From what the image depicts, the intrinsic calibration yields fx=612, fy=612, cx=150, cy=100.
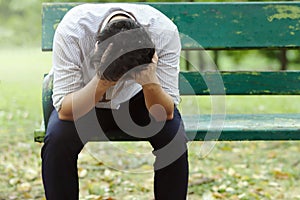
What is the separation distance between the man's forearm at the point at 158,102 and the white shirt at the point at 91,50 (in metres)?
0.10

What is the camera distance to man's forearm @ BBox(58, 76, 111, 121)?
2.47 metres

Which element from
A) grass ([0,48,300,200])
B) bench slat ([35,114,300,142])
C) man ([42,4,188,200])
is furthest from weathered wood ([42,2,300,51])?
man ([42,4,188,200])

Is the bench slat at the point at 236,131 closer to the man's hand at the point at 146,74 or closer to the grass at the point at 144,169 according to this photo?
the man's hand at the point at 146,74

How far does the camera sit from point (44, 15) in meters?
3.35

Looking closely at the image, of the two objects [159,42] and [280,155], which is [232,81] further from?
[280,155]

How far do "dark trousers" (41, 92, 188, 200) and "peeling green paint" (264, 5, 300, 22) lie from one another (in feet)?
3.53

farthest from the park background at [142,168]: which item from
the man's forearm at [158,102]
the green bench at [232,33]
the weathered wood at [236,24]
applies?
the man's forearm at [158,102]

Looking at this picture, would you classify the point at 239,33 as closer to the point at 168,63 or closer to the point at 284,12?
the point at 284,12

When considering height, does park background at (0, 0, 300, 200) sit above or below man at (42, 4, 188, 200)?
below

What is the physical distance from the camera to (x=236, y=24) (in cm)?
345

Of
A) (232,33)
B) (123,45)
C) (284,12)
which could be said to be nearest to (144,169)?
(232,33)

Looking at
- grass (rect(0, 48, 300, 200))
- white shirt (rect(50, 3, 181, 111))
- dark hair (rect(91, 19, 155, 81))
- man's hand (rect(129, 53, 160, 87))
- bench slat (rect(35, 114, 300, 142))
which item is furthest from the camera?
grass (rect(0, 48, 300, 200))

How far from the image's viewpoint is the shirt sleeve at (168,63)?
266 cm

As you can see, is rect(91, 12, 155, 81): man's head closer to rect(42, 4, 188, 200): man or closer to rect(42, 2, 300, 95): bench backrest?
rect(42, 4, 188, 200): man
